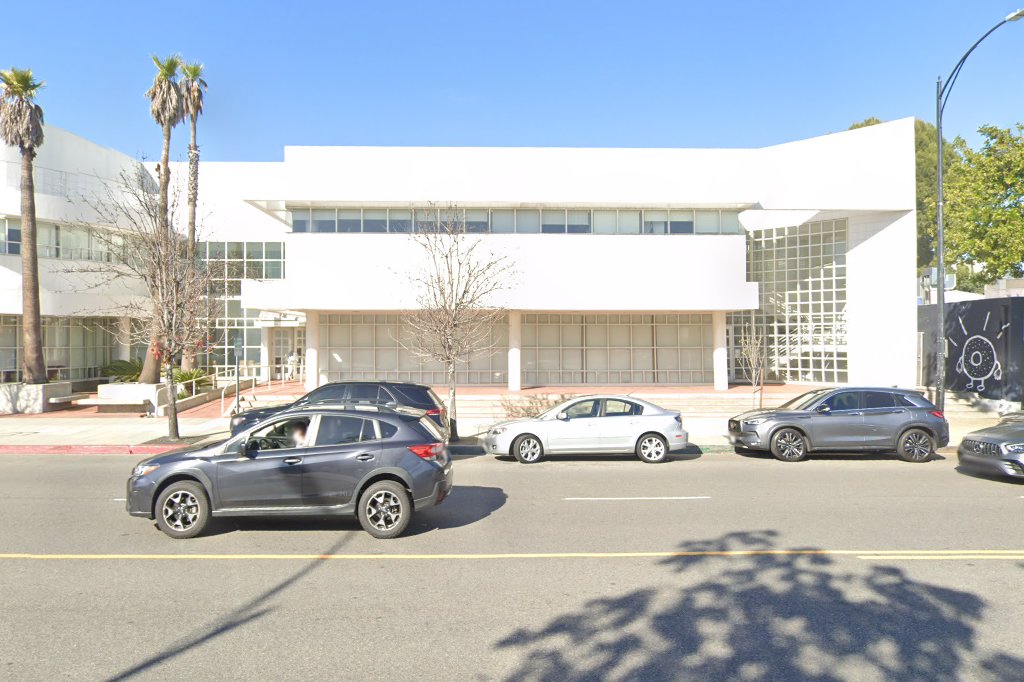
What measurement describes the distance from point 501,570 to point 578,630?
166cm

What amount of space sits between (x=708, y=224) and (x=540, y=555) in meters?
20.9

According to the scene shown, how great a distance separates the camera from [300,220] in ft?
84.1

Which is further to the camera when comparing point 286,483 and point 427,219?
point 427,219

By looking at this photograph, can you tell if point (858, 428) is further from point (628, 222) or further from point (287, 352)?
point (287, 352)

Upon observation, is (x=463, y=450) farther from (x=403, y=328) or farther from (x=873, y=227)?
(x=873, y=227)

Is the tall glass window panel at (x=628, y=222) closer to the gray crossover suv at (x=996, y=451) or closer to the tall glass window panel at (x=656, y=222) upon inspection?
the tall glass window panel at (x=656, y=222)

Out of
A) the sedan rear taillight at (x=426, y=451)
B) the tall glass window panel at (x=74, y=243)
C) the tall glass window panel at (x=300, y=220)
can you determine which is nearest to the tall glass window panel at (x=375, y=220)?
the tall glass window panel at (x=300, y=220)

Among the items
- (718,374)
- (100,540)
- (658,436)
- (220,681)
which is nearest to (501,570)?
(220,681)

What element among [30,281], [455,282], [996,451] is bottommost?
[996,451]

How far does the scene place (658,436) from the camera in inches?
556

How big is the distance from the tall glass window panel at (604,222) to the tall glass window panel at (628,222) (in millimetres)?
233

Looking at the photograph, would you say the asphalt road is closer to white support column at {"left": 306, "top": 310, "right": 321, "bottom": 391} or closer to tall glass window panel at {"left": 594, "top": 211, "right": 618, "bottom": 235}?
white support column at {"left": 306, "top": 310, "right": 321, "bottom": 391}

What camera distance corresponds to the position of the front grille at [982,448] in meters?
11.7

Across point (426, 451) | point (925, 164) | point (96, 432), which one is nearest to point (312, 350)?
point (96, 432)
